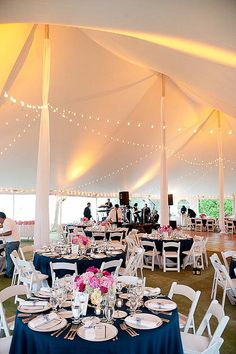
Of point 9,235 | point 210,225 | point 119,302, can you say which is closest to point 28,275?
point 9,235

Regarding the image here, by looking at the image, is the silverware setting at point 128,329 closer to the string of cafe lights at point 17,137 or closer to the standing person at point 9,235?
the standing person at point 9,235

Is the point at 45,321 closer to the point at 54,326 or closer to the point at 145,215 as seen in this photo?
the point at 54,326

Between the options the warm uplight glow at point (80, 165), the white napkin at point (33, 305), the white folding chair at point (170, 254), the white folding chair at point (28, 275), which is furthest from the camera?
the warm uplight glow at point (80, 165)

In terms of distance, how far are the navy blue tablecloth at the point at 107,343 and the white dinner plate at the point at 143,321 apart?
0.05m

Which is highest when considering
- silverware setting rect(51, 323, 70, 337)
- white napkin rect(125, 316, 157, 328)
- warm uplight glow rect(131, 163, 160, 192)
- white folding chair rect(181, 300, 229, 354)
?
warm uplight glow rect(131, 163, 160, 192)

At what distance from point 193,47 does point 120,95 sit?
7.57 metres

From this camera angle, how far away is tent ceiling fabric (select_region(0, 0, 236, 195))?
4.10 m

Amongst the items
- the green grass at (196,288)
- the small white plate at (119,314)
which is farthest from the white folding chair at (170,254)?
the small white plate at (119,314)

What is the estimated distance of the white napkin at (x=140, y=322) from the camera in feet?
8.21

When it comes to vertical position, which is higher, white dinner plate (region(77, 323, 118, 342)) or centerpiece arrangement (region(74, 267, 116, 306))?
centerpiece arrangement (region(74, 267, 116, 306))

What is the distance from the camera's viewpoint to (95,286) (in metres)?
2.71

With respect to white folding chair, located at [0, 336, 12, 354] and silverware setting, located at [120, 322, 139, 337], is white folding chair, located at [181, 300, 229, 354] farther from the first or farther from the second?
white folding chair, located at [0, 336, 12, 354]

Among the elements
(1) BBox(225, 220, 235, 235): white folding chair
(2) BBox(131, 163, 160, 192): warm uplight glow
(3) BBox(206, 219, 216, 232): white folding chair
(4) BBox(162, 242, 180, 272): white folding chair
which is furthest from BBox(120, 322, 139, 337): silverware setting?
(3) BBox(206, 219, 216, 232): white folding chair

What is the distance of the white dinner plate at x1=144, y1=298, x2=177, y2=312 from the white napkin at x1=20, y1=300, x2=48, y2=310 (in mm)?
963
